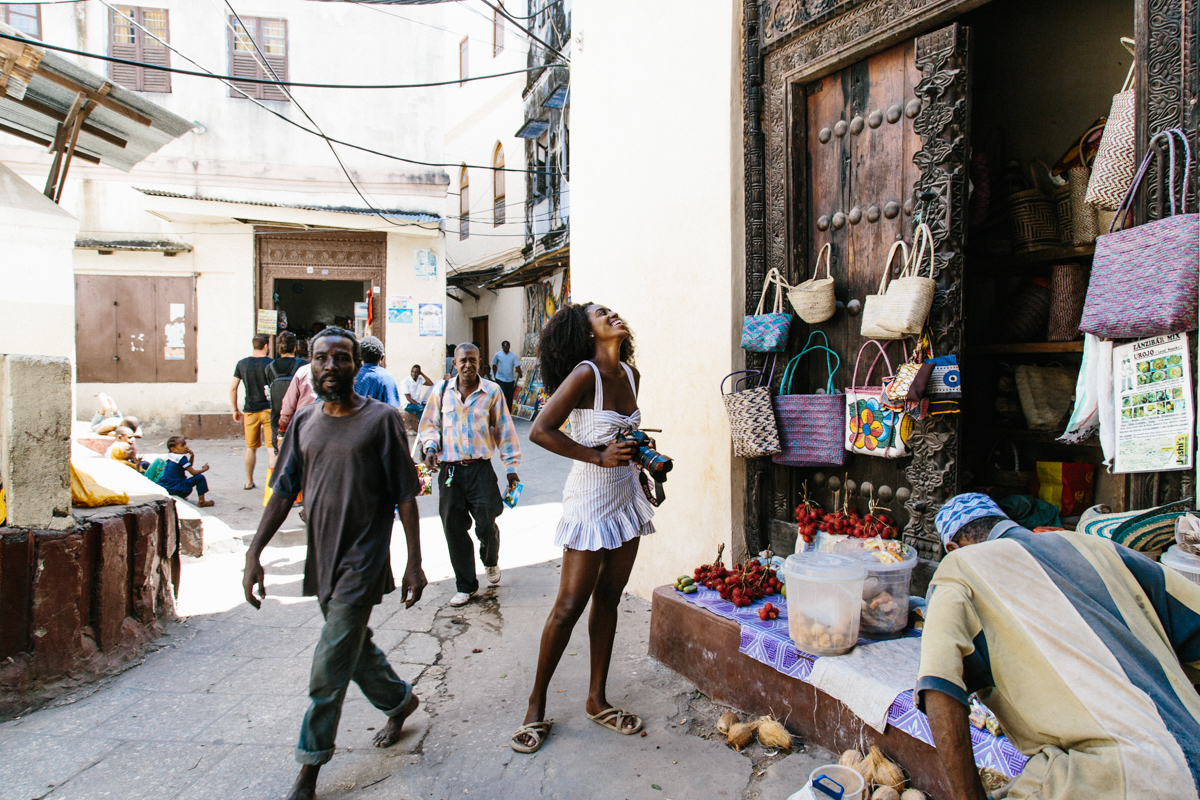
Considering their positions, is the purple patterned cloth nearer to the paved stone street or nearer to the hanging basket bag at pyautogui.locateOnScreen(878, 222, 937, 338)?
the paved stone street

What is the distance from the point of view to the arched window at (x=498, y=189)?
21406mm

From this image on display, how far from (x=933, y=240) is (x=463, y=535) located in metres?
3.43

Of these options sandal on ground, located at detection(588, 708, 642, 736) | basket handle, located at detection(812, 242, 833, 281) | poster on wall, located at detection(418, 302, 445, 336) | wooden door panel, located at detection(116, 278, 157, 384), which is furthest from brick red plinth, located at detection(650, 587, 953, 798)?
wooden door panel, located at detection(116, 278, 157, 384)

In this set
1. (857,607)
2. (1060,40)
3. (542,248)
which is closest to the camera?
(857,607)

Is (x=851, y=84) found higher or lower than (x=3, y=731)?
higher

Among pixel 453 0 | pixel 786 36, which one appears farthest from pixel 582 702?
pixel 453 0

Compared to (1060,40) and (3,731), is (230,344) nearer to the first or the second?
(3,731)

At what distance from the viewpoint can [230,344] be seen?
13680mm

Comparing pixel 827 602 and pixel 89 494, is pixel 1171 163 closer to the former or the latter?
pixel 827 602

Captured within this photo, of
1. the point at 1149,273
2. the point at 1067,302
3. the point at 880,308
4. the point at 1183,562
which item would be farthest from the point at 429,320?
the point at 1183,562

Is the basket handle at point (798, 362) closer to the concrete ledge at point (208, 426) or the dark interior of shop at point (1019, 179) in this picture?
the dark interior of shop at point (1019, 179)

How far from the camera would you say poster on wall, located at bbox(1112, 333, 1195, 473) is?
2463 mm

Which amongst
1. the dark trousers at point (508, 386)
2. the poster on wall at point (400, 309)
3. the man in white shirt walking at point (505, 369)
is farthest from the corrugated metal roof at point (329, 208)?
the dark trousers at point (508, 386)

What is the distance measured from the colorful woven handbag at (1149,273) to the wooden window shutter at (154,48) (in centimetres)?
1544
